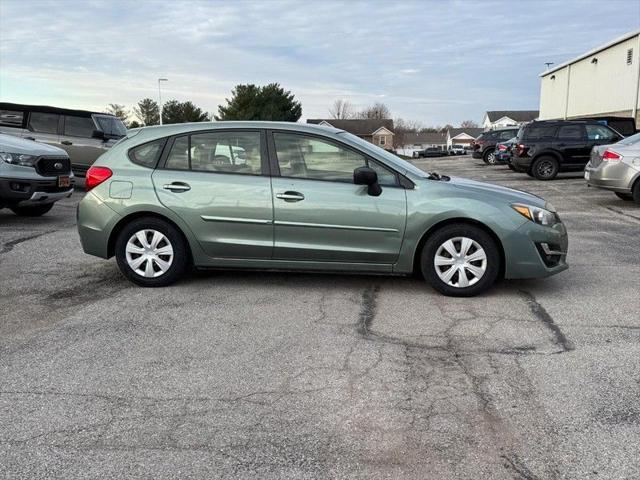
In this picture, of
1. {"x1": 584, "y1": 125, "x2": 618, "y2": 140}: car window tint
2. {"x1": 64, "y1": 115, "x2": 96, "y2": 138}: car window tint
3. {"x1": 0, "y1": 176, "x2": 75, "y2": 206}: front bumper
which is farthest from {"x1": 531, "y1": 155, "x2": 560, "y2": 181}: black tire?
{"x1": 0, "y1": 176, "x2": 75, "y2": 206}: front bumper

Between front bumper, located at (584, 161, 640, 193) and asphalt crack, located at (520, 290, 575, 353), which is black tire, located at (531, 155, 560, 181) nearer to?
front bumper, located at (584, 161, 640, 193)

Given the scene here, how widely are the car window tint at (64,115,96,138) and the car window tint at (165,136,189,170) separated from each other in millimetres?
10382

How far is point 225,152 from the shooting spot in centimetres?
589

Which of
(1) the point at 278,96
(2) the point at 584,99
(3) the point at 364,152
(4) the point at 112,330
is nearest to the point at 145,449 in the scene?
(4) the point at 112,330

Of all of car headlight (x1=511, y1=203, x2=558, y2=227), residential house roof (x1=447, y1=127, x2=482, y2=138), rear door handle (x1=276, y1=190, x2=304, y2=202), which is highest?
residential house roof (x1=447, y1=127, x2=482, y2=138)

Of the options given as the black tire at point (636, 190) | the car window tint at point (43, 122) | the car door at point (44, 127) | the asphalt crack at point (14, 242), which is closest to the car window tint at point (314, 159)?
the asphalt crack at point (14, 242)

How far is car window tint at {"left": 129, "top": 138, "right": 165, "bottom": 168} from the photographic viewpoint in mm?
5957

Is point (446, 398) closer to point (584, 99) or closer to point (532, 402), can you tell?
point (532, 402)

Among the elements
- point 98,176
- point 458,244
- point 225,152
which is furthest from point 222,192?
point 458,244

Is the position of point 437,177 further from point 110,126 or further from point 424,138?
point 424,138

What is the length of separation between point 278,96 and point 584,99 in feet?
118

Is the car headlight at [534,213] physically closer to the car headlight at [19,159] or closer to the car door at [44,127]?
the car headlight at [19,159]

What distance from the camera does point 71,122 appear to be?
15227 millimetres

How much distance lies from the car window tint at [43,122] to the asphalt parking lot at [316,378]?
9820 millimetres
